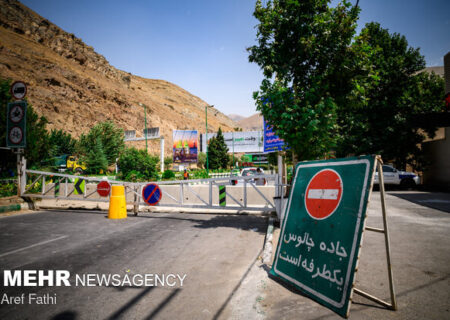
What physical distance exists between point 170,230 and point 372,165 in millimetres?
5930

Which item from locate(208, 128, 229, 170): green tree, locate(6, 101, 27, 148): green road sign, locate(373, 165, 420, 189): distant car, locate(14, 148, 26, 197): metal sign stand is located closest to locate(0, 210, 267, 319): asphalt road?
locate(14, 148, 26, 197): metal sign stand

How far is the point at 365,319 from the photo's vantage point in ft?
8.87

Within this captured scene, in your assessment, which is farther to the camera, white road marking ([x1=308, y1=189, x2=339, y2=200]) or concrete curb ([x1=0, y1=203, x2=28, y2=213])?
concrete curb ([x1=0, y1=203, x2=28, y2=213])

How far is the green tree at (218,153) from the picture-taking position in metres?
68.7

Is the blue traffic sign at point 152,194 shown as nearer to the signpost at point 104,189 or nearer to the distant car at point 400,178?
the signpost at point 104,189

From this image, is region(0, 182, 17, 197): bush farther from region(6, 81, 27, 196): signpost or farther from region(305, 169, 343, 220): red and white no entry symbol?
region(305, 169, 343, 220): red and white no entry symbol

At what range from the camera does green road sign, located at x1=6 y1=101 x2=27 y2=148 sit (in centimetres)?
1065

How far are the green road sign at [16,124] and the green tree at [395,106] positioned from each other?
2132 cm

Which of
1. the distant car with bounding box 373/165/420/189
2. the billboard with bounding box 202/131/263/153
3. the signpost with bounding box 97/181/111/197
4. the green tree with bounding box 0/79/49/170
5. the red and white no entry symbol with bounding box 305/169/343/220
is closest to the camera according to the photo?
the red and white no entry symbol with bounding box 305/169/343/220

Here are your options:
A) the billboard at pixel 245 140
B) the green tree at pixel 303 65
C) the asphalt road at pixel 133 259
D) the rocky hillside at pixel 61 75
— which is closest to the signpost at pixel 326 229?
the asphalt road at pixel 133 259

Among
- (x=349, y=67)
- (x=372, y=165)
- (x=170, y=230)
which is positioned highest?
(x=349, y=67)

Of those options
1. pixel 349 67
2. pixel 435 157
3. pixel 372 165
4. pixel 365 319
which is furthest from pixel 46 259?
pixel 435 157

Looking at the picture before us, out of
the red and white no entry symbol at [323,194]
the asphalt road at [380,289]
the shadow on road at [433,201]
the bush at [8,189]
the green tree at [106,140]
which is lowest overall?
the shadow on road at [433,201]

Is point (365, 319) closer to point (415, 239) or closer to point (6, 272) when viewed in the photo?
point (415, 239)
